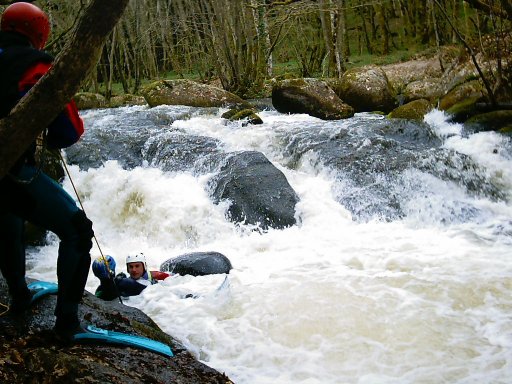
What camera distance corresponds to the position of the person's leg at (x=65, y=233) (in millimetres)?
2471

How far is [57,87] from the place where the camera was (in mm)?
1982

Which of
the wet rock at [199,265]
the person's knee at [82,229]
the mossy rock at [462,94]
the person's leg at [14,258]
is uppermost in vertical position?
the person's knee at [82,229]

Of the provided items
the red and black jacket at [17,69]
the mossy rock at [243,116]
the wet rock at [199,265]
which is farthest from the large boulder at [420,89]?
the red and black jacket at [17,69]

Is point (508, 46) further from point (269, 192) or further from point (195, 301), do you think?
point (195, 301)

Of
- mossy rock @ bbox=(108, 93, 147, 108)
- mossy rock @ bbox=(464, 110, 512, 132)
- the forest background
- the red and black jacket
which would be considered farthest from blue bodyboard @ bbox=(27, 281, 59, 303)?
mossy rock @ bbox=(108, 93, 147, 108)

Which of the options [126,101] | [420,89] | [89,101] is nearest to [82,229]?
[420,89]

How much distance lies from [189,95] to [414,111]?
6452 mm

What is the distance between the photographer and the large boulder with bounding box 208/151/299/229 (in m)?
7.43

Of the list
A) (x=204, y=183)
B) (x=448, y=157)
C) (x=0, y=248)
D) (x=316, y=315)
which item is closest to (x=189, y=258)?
(x=316, y=315)

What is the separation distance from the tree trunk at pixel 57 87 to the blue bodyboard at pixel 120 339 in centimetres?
113

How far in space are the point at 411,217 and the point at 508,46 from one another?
15.9 feet

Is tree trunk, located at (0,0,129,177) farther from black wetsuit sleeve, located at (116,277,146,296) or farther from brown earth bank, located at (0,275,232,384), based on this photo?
black wetsuit sleeve, located at (116,277,146,296)

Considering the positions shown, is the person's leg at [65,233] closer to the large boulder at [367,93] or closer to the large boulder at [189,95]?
the large boulder at [367,93]

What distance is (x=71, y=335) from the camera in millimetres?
2691
